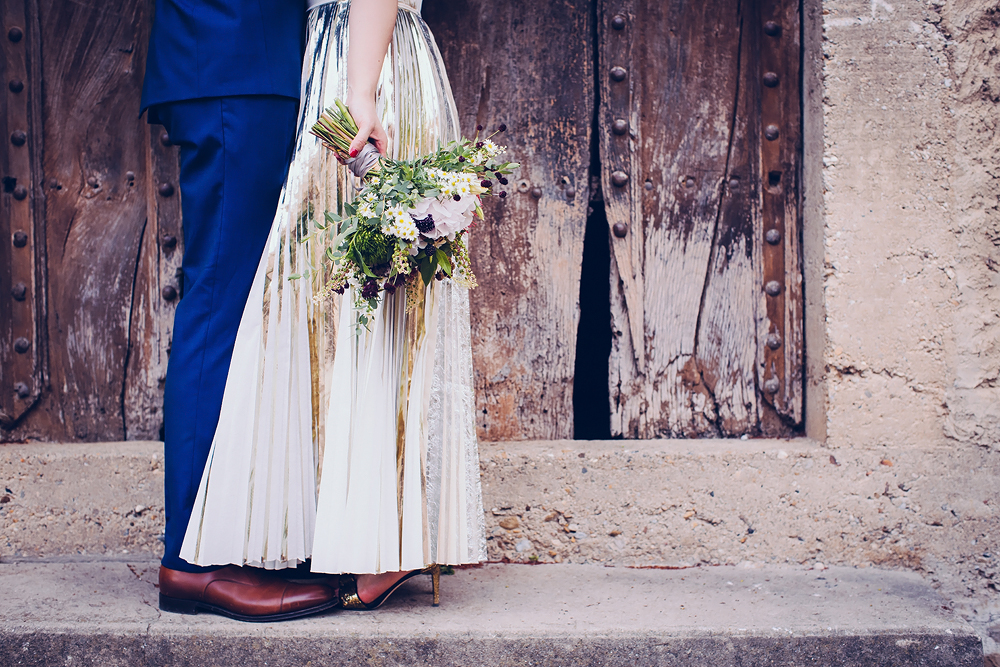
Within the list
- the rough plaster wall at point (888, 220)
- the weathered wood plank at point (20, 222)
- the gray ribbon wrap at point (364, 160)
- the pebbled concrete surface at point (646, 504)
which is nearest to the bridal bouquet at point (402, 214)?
the gray ribbon wrap at point (364, 160)

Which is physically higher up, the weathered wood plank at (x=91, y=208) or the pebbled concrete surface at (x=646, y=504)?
the weathered wood plank at (x=91, y=208)

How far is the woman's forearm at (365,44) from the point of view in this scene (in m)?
1.33

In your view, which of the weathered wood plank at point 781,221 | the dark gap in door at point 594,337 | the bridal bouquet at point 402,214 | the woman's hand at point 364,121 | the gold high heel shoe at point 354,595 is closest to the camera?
the bridal bouquet at point 402,214

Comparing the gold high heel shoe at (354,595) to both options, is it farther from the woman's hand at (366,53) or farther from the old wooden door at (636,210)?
the woman's hand at (366,53)

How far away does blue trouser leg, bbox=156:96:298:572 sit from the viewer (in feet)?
4.56

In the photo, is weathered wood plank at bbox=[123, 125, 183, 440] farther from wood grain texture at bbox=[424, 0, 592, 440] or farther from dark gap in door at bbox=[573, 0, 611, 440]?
dark gap in door at bbox=[573, 0, 611, 440]

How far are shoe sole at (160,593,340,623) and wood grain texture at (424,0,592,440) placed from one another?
2.22 feet

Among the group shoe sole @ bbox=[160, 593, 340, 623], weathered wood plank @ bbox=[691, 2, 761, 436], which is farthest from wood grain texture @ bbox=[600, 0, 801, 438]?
shoe sole @ bbox=[160, 593, 340, 623]

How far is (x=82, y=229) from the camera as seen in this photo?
1.91 meters

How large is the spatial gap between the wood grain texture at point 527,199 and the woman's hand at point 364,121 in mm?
613

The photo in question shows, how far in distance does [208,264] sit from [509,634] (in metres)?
0.94

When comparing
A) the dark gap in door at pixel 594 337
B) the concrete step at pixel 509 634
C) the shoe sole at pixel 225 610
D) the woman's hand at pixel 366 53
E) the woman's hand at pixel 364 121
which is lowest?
the concrete step at pixel 509 634

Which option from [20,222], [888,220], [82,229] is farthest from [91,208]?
[888,220]

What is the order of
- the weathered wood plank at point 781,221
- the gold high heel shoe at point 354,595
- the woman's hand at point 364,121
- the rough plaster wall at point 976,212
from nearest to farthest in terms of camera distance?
the woman's hand at point 364,121, the gold high heel shoe at point 354,595, the rough plaster wall at point 976,212, the weathered wood plank at point 781,221
